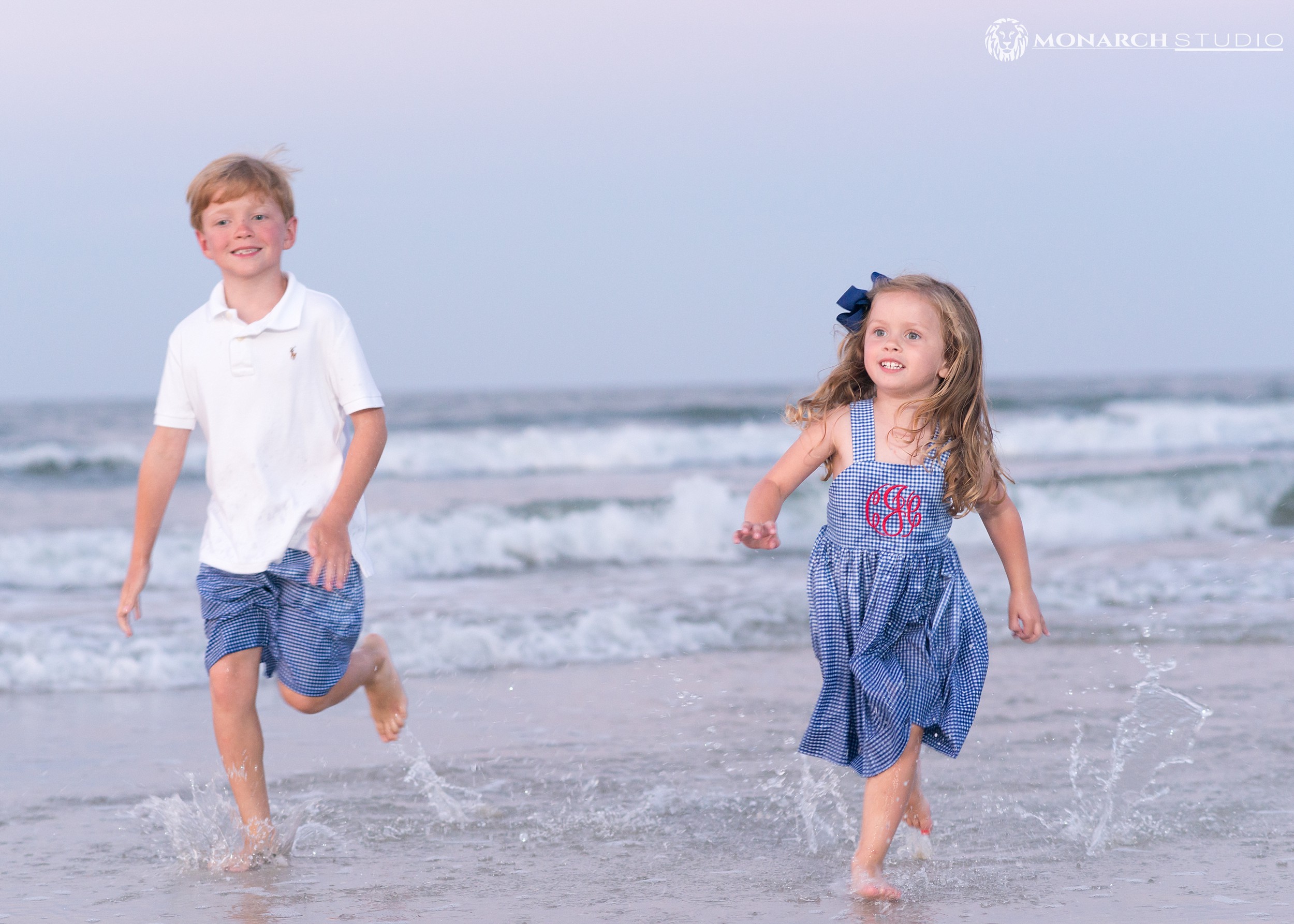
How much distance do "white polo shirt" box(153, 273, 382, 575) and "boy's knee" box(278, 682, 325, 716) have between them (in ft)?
1.26

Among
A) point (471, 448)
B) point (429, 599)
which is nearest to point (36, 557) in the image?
point (429, 599)

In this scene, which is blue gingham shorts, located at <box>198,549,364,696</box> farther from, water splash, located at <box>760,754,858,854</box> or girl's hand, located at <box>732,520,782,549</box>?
water splash, located at <box>760,754,858,854</box>

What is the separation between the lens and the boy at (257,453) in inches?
121

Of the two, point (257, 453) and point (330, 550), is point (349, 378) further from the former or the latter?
point (330, 550)

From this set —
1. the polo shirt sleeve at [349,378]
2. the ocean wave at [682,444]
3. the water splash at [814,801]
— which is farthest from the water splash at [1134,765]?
the ocean wave at [682,444]

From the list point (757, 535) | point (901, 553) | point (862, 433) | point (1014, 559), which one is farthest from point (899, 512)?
point (757, 535)

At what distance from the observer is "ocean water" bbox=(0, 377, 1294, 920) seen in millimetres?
3010

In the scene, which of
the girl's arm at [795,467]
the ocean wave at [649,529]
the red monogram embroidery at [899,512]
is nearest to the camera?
the girl's arm at [795,467]

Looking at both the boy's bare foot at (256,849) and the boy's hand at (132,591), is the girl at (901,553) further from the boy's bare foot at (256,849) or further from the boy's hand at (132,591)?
the boy's hand at (132,591)

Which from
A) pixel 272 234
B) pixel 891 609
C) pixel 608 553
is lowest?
pixel 608 553

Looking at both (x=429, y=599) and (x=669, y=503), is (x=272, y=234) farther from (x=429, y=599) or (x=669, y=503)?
(x=669, y=503)

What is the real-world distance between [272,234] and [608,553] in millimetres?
7368

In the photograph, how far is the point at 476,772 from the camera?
4105 millimetres

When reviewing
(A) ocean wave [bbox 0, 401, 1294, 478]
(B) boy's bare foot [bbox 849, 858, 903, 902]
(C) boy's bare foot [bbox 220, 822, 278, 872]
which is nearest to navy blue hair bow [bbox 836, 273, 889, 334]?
(B) boy's bare foot [bbox 849, 858, 903, 902]
